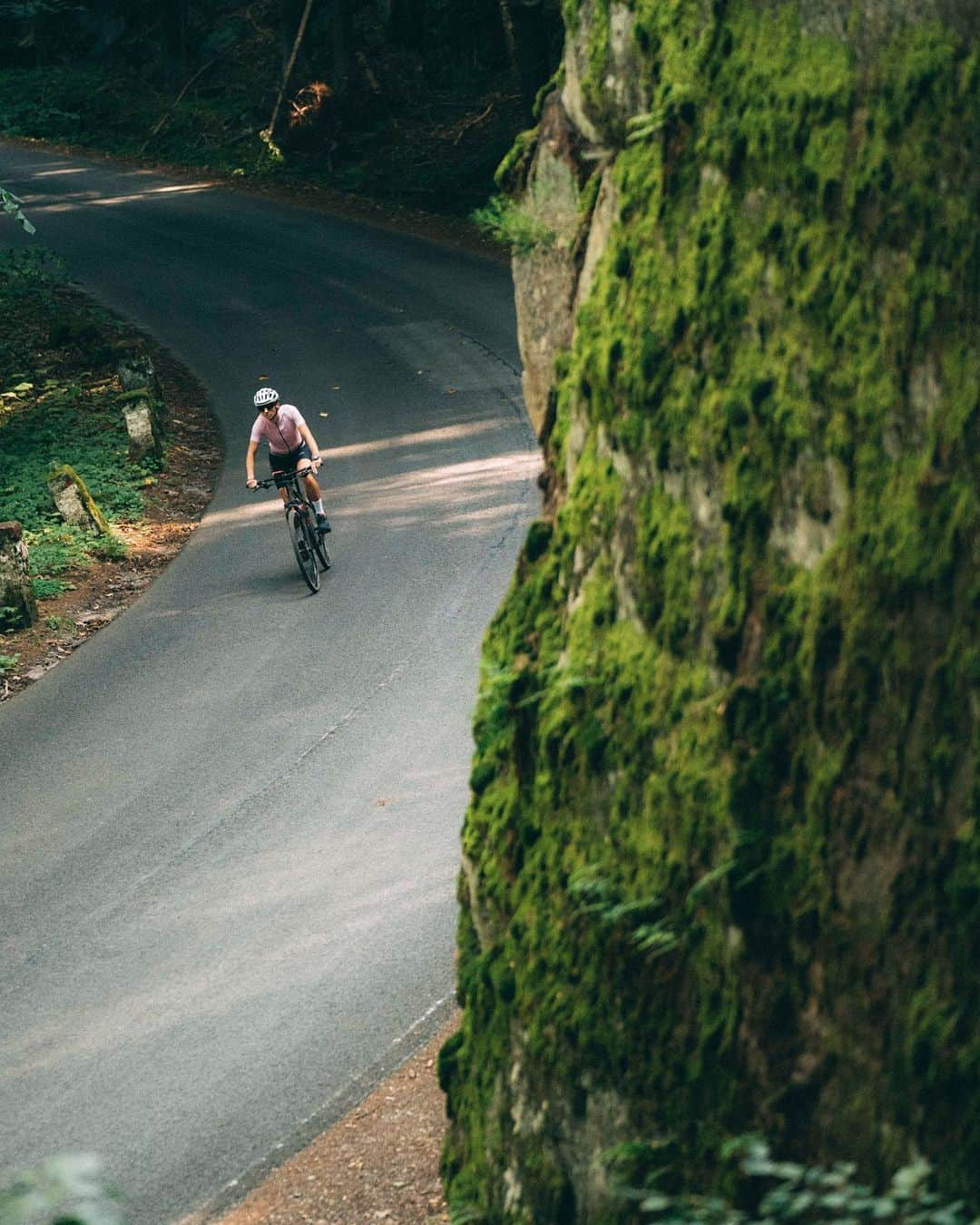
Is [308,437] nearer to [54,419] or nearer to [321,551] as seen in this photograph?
[321,551]

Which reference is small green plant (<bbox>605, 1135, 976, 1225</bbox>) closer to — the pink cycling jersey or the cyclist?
the cyclist

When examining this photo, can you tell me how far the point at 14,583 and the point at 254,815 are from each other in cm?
556

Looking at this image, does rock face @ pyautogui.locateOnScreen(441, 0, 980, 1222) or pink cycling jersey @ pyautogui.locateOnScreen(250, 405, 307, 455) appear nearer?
rock face @ pyautogui.locateOnScreen(441, 0, 980, 1222)

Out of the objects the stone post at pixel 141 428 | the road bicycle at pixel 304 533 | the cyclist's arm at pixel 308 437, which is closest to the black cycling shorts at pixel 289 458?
the cyclist's arm at pixel 308 437

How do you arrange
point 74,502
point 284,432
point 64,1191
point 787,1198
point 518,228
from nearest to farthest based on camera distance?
point 64,1191 → point 787,1198 → point 518,228 → point 284,432 → point 74,502

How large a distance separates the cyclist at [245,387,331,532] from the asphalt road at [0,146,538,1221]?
0.90 m

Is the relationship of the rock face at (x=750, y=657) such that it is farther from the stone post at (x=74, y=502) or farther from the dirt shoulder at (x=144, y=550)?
the stone post at (x=74, y=502)

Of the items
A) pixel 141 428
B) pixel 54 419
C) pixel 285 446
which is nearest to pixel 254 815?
pixel 285 446

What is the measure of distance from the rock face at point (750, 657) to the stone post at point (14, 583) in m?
10.2

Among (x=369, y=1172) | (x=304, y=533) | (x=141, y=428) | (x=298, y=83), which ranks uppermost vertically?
(x=298, y=83)

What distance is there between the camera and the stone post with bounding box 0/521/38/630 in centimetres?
1441

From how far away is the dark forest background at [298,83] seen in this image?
3297cm

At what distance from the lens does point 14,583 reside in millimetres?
14453

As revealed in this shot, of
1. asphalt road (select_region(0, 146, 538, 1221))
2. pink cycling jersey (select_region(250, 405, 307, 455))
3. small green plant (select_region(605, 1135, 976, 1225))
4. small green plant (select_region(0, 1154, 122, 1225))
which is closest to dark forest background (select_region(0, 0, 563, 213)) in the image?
asphalt road (select_region(0, 146, 538, 1221))
